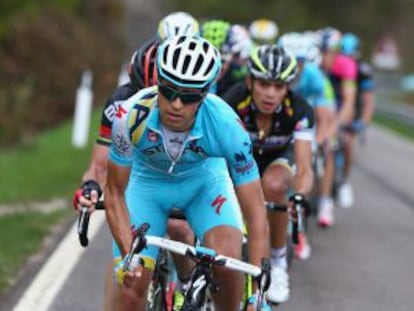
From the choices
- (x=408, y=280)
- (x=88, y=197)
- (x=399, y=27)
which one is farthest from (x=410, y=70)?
(x=88, y=197)

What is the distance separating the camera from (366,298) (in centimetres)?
797

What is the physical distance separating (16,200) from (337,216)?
369 centimetres

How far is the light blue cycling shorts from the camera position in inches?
220

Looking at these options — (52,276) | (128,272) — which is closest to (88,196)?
(128,272)

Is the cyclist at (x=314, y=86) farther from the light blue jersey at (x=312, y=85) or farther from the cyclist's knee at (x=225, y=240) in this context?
the cyclist's knee at (x=225, y=240)

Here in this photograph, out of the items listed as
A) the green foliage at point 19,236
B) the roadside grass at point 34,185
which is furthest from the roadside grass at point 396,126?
the green foliage at point 19,236

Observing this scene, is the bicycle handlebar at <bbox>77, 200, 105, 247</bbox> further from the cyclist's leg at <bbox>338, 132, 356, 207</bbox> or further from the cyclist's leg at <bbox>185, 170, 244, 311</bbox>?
the cyclist's leg at <bbox>338, 132, 356, 207</bbox>

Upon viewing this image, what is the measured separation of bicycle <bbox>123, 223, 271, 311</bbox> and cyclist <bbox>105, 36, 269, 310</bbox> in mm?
181

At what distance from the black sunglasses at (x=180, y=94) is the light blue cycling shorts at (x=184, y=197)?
742 mm

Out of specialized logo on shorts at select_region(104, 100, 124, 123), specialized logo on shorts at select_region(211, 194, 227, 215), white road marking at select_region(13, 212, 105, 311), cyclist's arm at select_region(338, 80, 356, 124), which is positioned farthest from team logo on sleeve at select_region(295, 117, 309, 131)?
cyclist's arm at select_region(338, 80, 356, 124)

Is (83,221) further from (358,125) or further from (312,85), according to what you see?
(358,125)

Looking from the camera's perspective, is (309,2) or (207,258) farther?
(309,2)

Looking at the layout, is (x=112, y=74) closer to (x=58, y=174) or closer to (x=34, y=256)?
(x=58, y=174)

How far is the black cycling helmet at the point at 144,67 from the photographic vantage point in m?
6.16
